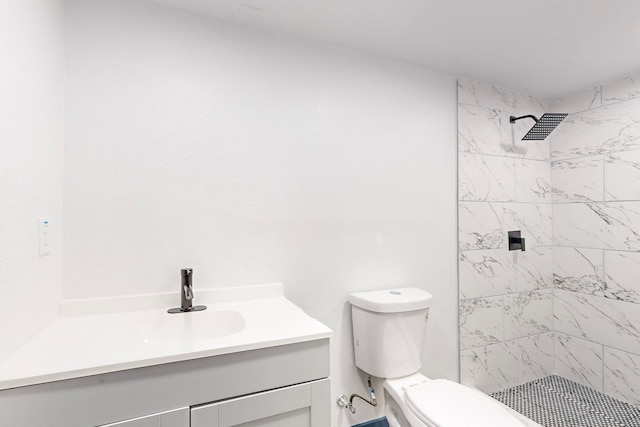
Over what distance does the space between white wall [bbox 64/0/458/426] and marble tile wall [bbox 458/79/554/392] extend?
120 millimetres

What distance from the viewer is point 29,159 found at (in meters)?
0.98

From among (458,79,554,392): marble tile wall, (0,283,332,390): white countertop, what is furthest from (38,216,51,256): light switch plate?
(458,79,554,392): marble tile wall

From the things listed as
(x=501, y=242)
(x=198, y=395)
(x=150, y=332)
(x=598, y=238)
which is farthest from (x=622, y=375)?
(x=150, y=332)

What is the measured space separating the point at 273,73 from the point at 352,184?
68cm

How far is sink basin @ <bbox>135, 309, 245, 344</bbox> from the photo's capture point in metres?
1.20

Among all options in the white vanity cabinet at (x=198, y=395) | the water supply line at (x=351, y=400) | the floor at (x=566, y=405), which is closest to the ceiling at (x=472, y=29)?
the white vanity cabinet at (x=198, y=395)

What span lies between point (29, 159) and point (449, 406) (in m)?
1.69

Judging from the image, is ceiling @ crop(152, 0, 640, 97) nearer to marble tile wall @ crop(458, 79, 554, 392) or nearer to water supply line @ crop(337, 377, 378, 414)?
marble tile wall @ crop(458, 79, 554, 392)

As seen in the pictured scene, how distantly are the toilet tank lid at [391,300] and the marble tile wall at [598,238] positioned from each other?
1382mm

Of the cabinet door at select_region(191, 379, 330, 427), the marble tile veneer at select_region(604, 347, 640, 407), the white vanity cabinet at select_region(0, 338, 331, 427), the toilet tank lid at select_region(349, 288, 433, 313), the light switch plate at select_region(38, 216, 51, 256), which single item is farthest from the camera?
the marble tile veneer at select_region(604, 347, 640, 407)

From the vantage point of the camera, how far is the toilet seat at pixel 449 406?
119cm

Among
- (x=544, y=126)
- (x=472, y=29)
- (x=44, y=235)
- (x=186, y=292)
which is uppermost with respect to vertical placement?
(x=472, y=29)

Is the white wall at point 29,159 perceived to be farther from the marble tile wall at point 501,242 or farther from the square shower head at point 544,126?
the square shower head at point 544,126

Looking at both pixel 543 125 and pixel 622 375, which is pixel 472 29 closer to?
pixel 543 125
